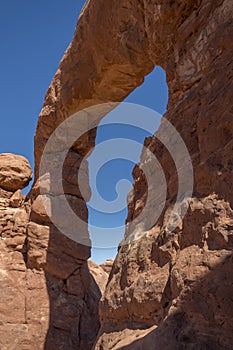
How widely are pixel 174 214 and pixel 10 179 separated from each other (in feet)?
23.3

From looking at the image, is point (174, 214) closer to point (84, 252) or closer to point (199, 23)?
point (199, 23)

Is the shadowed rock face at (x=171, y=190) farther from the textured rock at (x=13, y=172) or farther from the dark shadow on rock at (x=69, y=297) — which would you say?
the textured rock at (x=13, y=172)

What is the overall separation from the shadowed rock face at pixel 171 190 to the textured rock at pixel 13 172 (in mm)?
3037

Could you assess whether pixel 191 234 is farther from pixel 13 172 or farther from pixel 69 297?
pixel 13 172

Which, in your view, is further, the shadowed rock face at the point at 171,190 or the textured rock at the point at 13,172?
the textured rock at the point at 13,172

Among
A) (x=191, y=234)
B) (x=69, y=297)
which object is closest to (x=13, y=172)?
(x=69, y=297)

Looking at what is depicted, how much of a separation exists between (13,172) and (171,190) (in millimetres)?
7001

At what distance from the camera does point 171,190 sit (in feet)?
10.7

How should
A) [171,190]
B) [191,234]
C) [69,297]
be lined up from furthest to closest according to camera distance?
[69,297]
[171,190]
[191,234]

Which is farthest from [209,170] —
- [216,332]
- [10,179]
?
[10,179]

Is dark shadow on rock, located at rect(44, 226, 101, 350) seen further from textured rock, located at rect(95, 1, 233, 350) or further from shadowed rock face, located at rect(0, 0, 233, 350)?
textured rock, located at rect(95, 1, 233, 350)

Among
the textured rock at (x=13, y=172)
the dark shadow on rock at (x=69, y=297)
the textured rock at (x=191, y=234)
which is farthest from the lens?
the textured rock at (x=13, y=172)

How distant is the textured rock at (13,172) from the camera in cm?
936

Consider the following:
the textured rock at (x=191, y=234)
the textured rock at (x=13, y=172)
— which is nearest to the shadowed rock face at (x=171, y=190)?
the textured rock at (x=191, y=234)
